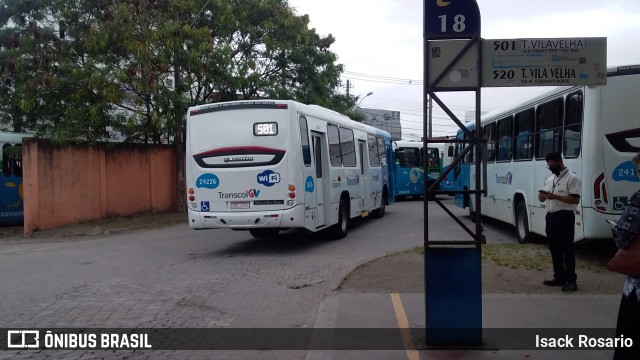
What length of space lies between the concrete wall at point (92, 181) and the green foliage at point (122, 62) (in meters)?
0.64

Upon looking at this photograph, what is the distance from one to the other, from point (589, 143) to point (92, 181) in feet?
48.8

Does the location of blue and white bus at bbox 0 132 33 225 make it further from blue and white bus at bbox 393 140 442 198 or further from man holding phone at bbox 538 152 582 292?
man holding phone at bbox 538 152 582 292

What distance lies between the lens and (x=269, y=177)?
10820mm

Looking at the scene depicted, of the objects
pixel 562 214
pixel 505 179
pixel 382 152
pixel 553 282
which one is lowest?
pixel 553 282

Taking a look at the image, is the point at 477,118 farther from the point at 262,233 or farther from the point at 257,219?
the point at 262,233

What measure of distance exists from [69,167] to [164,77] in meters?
4.02

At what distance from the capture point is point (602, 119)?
26.7 feet

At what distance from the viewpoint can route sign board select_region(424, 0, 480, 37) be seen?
5234mm

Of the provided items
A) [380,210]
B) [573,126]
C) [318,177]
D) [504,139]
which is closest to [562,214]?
[573,126]

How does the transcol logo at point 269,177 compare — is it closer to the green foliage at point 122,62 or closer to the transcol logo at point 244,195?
the transcol logo at point 244,195

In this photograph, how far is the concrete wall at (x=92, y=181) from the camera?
15.9 metres

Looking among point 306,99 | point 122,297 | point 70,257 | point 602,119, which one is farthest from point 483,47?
point 306,99

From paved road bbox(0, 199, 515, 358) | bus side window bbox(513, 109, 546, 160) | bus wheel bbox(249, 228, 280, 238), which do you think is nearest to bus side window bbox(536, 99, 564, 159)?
bus side window bbox(513, 109, 546, 160)

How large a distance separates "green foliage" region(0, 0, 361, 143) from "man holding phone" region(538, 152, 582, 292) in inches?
487
